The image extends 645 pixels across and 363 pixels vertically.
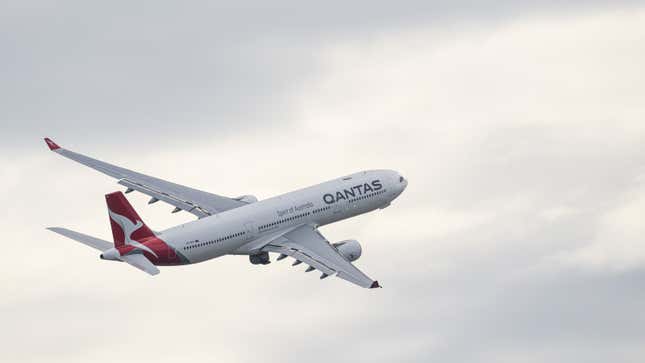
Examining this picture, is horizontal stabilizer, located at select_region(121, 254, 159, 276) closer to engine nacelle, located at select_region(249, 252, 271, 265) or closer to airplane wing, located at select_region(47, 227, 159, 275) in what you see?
airplane wing, located at select_region(47, 227, 159, 275)

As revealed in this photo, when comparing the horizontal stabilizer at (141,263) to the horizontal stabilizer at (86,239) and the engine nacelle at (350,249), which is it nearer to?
the horizontal stabilizer at (86,239)

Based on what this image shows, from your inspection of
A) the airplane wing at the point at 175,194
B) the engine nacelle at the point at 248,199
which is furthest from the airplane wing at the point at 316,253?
the engine nacelle at the point at 248,199

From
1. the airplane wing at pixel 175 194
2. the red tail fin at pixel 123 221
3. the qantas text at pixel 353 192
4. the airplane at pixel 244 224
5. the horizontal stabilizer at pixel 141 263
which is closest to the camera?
the horizontal stabilizer at pixel 141 263

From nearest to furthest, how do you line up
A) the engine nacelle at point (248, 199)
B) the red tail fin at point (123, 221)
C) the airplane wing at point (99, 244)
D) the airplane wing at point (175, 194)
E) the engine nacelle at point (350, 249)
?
the airplane wing at point (99, 244)
the red tail fin at point (123, 221)
the engine nacelle at point (350, 249)
the airplane wing at point (175, 194)
the engine nacelle at point (248, 199)

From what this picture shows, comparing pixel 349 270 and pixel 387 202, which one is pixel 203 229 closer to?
pixel 349 270

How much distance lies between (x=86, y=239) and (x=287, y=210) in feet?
68.1

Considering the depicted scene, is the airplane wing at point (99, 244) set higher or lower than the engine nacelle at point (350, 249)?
lower

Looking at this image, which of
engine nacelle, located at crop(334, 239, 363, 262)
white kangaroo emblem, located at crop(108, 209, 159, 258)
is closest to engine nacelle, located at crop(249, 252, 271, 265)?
engine nacelle, located at crop(334, 239, 363, 262)

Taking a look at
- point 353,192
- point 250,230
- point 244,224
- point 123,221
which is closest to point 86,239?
point 123,221

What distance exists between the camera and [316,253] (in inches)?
6275

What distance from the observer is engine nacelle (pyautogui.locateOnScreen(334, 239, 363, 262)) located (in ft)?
533

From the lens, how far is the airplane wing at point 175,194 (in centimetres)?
17000

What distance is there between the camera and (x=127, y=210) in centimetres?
15438

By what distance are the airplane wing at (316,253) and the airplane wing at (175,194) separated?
10.6 metres
